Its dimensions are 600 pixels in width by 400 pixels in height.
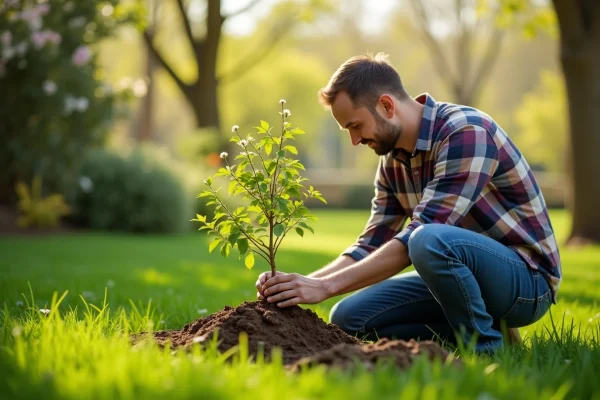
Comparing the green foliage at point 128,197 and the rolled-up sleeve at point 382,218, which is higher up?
the rolled-up sleeve at point 382,218

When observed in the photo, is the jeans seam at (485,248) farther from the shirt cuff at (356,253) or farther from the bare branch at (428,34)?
the bare branch at (428,34)

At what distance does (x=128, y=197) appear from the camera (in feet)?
46.1

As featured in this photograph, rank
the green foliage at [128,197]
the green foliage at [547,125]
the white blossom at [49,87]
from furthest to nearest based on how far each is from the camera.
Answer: the green foliage at [547,125] → the green foliage at [128,197] → the white blossom at [49,87]

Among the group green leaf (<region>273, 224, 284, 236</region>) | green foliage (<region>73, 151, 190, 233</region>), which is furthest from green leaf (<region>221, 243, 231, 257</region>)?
green foliage (<region>73, 151, 190, 233</region>)

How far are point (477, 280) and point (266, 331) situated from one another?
1082mm

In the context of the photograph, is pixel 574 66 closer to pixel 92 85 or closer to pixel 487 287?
pixel 92 85

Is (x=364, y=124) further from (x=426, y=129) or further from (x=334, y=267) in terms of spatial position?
(x=334, y=267)

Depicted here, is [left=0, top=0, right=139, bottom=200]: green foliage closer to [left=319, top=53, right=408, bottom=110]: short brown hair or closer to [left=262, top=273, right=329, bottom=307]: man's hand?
[left=319, top=53, right=408, bottom=110]: short brown hair

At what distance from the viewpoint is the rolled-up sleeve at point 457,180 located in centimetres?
323

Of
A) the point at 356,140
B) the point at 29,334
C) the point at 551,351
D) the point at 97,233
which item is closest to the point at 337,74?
the point at 356,140

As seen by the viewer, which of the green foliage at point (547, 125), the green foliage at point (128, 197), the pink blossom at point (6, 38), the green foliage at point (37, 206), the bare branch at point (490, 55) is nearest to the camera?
the pink blossom at point (6, 38)

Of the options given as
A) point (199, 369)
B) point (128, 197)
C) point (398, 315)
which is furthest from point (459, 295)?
point (128, 197)

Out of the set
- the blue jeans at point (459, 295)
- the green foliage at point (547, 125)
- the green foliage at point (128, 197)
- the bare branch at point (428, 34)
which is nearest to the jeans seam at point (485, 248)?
the blue jeans at point (459, 295)

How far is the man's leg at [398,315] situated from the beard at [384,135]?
0.93m
